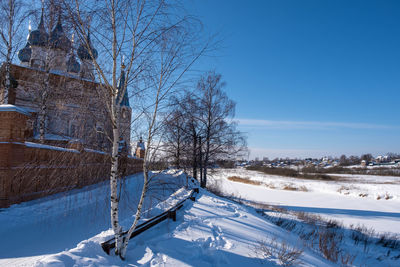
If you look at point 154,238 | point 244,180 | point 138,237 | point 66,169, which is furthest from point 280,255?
point 244,180

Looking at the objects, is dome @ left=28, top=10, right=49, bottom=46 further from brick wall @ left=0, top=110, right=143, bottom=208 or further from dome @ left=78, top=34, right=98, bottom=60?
brick wall @ left=0, top=110, right=143, bottom=208

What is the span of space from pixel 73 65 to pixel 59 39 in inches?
13.3

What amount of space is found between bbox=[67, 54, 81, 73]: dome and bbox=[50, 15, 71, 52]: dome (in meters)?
0.13

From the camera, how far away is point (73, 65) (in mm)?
3061

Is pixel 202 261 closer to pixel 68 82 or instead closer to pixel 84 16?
pixel 68 82

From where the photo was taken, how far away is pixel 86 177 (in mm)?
2885

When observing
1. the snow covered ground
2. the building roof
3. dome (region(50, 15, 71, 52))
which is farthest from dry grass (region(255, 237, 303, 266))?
the snow covered ground

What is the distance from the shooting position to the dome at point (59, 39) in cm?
282

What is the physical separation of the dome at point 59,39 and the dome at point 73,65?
135mm

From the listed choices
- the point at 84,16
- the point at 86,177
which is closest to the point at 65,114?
the point at 86,177

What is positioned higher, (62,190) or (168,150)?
(168,150)

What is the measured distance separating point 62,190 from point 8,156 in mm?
4645

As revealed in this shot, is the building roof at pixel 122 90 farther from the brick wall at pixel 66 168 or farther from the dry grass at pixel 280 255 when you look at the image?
the dry grass at pixel 280 255

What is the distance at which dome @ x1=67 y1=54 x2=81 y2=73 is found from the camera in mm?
3003
